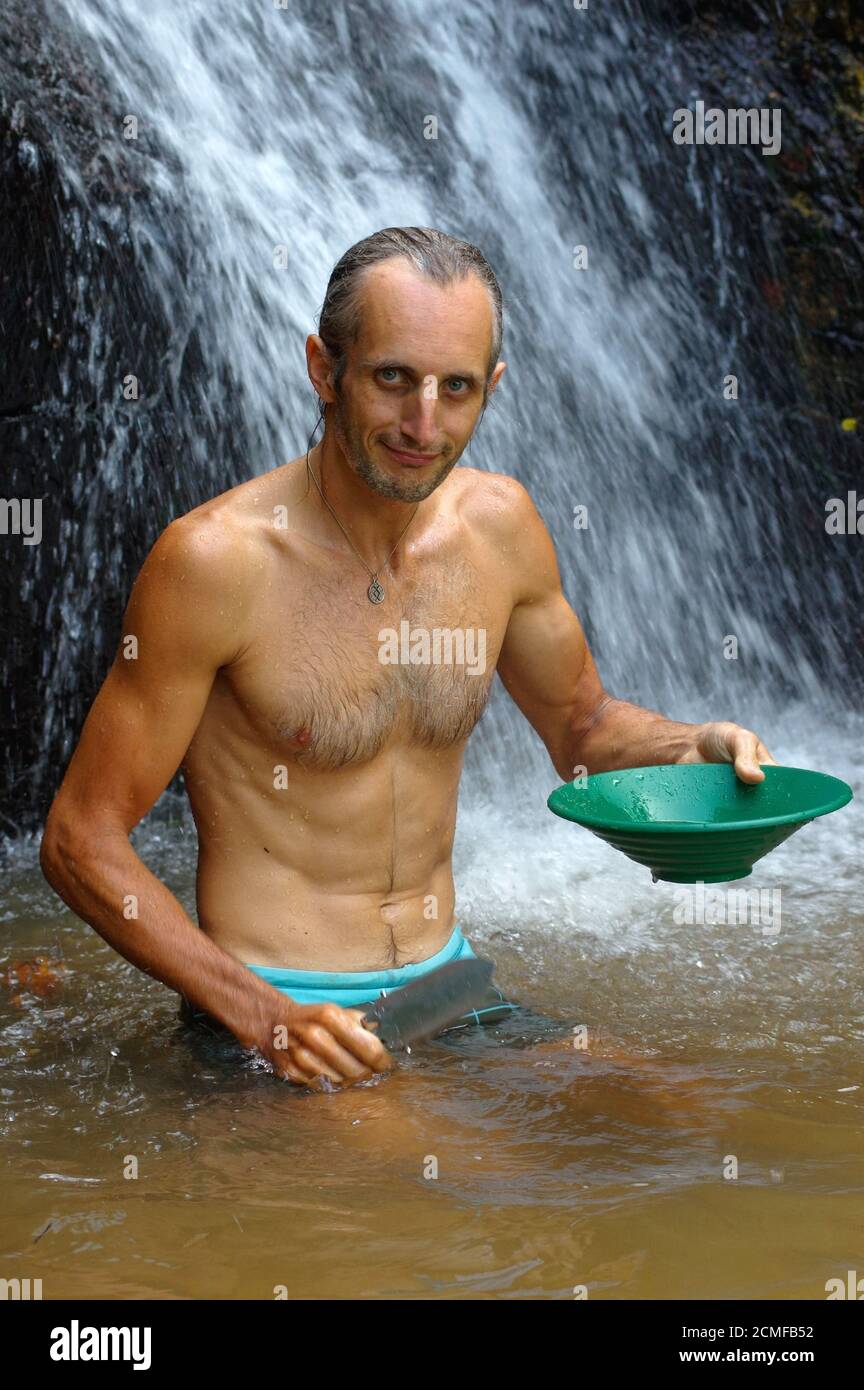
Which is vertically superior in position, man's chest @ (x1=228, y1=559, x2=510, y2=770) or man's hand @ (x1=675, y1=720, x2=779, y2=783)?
man's chest @ (x1=228, y1=559, x2=510, y2=770)

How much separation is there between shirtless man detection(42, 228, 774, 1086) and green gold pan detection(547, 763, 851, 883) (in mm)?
73

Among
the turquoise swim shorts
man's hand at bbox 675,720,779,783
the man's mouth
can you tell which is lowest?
the turquoise swim shorts

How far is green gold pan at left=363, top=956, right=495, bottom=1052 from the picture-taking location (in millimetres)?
3324

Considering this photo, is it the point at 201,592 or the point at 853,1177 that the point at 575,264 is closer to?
the point at 201,592

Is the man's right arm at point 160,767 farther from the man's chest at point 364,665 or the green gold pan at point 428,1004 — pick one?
the green gold pan at point 428,1004

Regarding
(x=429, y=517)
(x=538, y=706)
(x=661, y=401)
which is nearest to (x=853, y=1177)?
(x=538, y=706)

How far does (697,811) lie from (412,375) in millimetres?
1014

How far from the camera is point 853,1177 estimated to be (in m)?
2.98

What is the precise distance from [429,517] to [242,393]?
267cm

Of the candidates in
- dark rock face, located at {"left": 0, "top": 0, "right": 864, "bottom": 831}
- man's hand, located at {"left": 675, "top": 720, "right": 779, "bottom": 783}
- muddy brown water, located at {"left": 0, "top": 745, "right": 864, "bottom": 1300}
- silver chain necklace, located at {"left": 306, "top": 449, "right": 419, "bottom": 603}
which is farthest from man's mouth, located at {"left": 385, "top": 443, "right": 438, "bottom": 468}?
dark rock face, located at {"left": 0, "top": 0, "right": 864, "bottom": 831}

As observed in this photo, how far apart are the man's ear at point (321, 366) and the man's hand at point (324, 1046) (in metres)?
1.13

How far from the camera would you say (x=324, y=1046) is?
9.91 feet

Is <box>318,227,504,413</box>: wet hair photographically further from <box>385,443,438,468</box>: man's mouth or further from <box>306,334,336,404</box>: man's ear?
<box>385,443,438,468</box>: man's mouth

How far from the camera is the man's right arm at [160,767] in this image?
10.2 ft
